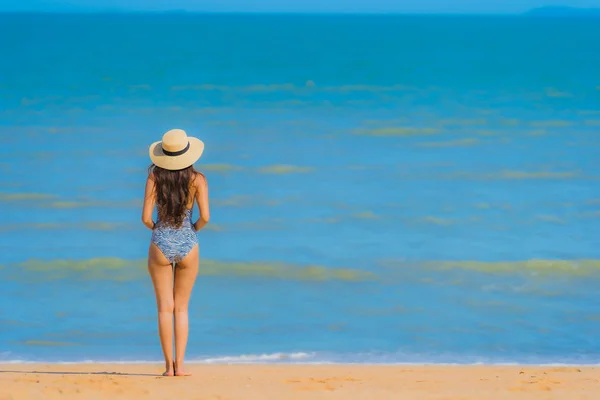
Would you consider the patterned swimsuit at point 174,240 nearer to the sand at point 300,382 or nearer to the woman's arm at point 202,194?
the woman's arm at point 202,194

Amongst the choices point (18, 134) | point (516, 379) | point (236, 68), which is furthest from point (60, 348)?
point (236, 68)

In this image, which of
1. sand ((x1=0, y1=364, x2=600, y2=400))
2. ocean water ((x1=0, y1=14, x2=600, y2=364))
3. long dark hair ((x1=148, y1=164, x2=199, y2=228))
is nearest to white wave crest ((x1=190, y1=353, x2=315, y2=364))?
ocean water ((x1=0, y1=14, x2=600, y2=364))

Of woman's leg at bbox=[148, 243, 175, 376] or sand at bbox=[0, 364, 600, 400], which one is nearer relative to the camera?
sand at bbox=[0, 364, 600, 400]

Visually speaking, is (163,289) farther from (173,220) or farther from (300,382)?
(300,382)

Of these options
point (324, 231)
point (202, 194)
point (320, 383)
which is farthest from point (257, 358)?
point (324, 231)

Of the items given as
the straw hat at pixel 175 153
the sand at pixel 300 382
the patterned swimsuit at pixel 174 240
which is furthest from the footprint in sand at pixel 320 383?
the straw hat at pixel 175 153

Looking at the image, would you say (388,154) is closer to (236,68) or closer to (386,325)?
(386,325)

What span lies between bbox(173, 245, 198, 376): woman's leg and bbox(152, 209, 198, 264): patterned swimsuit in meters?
0.05

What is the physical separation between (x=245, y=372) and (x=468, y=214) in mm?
7067

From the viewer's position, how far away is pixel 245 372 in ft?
20.7

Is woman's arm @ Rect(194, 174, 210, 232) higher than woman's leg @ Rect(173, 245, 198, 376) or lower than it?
higher

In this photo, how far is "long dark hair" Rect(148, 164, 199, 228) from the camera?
5.41m

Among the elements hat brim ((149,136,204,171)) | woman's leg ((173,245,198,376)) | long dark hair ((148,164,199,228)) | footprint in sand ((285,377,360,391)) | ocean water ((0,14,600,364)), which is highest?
ocean water ((0,14,600,364))

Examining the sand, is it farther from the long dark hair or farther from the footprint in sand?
the long dark hair
